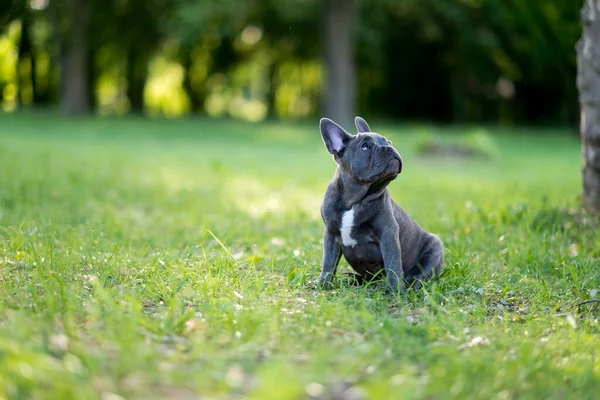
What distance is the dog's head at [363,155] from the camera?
199 inches

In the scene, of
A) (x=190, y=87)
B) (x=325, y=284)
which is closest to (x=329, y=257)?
(x=325, y=284)

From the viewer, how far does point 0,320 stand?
399 cm

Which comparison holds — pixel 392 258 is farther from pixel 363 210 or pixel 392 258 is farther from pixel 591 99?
pixel 591 99

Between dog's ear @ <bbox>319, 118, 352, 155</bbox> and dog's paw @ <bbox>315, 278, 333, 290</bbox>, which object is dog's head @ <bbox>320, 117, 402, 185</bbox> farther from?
dog's paw @ <bbox>315, 278, 333, 290</bbox>

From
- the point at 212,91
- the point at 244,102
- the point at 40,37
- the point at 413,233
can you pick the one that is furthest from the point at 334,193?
the point at 244,102

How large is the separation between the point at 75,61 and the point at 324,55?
1042 cm

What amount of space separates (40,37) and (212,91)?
12281 millimetres

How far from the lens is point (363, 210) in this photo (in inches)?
204

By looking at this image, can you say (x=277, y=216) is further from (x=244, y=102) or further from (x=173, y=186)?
(x=244, y=102)

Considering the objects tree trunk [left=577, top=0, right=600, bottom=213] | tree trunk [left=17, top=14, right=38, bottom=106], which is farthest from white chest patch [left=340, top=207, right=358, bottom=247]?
tree trunk [left=17, top=14, right=38, bottom=106]

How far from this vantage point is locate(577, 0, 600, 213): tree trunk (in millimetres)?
7914

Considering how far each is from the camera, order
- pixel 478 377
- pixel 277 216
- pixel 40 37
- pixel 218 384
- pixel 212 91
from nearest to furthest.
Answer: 1. pixel 218 384
2. pixel 478 377
3. pixel 277 216
4. pixel 40 37
5. pixel 212 91

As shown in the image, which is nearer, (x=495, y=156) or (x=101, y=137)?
(x=495, y=156)

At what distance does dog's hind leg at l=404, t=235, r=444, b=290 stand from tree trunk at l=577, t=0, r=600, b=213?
3.18 metres
